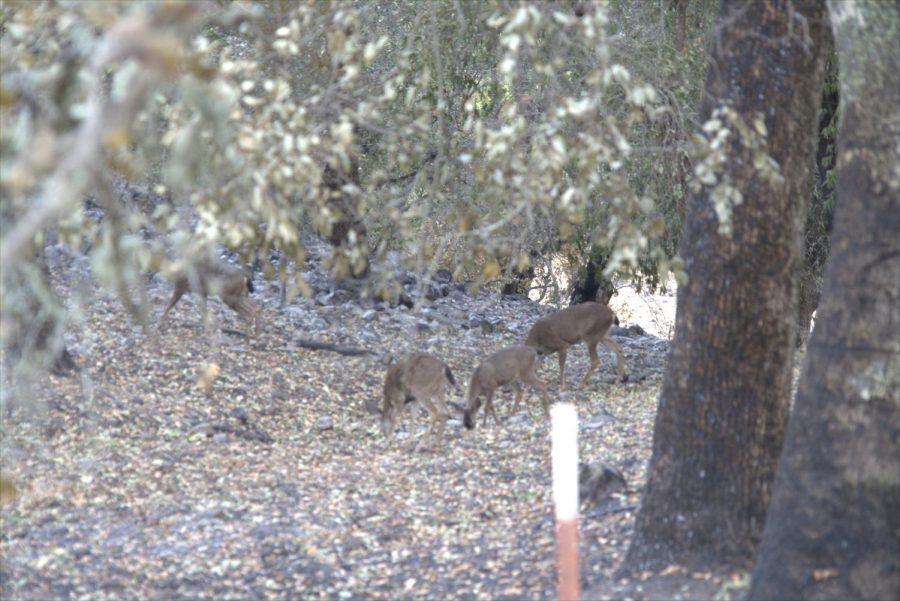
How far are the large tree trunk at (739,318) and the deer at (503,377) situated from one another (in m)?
5.72

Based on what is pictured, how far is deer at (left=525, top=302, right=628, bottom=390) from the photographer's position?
15.4 meters

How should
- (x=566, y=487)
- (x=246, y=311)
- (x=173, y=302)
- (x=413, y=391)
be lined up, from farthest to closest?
(x=246, y=311)
(x=173, y=302)
(x=413, y=391)
(x=566, y=487)

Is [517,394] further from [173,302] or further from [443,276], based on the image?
[443,276]

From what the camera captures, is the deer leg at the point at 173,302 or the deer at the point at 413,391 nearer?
the deer at the point at 413,391

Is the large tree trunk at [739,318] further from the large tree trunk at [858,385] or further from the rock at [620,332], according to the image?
the rock at [620,332]

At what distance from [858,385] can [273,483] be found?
18.0ft

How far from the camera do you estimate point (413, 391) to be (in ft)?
40.0

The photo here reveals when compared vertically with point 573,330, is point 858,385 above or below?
below

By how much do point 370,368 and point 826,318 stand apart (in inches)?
368

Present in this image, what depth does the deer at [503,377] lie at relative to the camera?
13.1 meters

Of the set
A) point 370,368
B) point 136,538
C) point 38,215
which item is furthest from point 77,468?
point 38,215

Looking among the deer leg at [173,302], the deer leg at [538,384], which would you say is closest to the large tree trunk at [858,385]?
the deer leg at [538,384]

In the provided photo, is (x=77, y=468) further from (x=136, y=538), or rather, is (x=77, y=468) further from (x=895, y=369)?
(x=895, y=369)

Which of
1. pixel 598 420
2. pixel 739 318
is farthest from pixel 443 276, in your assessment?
pixel 739 318
